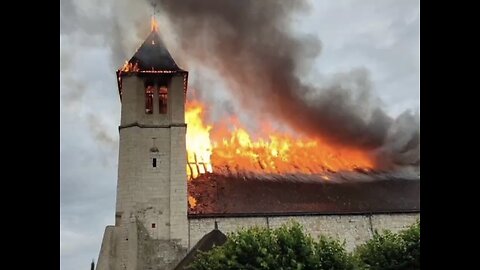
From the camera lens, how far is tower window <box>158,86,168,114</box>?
38.5 m

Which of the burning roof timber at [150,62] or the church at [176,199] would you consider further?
the burning roof timber at [150,62]

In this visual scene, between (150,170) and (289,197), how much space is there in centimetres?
771

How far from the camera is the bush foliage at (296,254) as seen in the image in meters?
27.2

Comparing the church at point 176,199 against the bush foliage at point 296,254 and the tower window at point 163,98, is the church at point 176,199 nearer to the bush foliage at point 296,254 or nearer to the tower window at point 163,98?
the tower window at point 163,98

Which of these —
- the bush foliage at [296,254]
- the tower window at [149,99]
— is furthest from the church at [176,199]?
the bush foliage at [296,254]

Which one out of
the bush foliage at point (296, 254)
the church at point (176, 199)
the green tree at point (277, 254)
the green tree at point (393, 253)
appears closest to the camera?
the green tree at point (277, 254)

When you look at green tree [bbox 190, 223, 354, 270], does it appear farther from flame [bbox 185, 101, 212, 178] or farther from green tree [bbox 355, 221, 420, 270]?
Answer: flame [bbox 185, 101, 212, 178]

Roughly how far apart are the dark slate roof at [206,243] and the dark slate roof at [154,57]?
34.1 feet

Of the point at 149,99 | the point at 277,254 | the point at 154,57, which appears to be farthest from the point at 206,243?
the point at 154,57

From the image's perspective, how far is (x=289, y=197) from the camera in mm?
37344

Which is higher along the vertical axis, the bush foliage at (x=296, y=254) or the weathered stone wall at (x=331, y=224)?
the weathered stone wall at (x=331, y=224)

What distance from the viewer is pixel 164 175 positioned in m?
36.5
